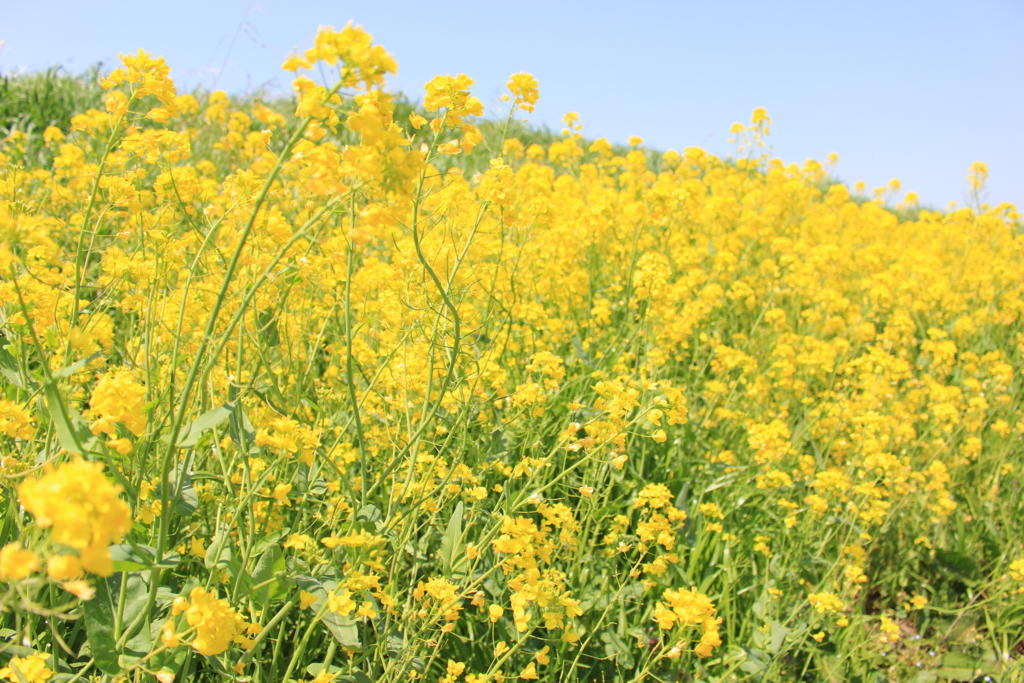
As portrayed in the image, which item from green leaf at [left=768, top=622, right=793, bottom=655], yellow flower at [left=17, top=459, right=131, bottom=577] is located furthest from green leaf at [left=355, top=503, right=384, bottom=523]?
green leaf at [left=768, top=622, right=793, bottom=655]

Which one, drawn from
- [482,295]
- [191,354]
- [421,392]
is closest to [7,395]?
[191,354]

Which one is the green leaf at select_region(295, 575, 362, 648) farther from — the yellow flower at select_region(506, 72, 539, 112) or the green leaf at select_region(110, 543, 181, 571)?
the yellow flower at select_region(506, 72, 539, 112)

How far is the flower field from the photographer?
1.11 m

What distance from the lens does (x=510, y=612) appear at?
184cm

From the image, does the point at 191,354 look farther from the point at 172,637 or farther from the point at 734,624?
the point at 734,624

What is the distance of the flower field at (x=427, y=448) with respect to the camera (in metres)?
1.11

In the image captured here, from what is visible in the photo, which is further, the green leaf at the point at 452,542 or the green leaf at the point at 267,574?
the green leaf at the point at 452,542

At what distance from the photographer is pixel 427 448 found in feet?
6.62

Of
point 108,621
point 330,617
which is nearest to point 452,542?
point 330,617

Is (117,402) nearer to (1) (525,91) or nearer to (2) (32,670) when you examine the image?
(2) (32,670)

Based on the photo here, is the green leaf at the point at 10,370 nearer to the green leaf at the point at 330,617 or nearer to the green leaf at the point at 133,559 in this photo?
the green leaf at the point at 133,559

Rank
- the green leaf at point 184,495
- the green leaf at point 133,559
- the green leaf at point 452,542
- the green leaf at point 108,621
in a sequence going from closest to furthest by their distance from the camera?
1. the green leaf at point 133,559
2. the green leaf at point 108,621
3. the green leaf at point 184,495
4. the green leaf at point 452,542

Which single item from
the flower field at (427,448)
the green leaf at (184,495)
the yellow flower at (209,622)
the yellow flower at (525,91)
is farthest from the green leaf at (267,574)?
the yellow flower at (525,91)

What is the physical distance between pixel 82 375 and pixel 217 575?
2.55 ft
